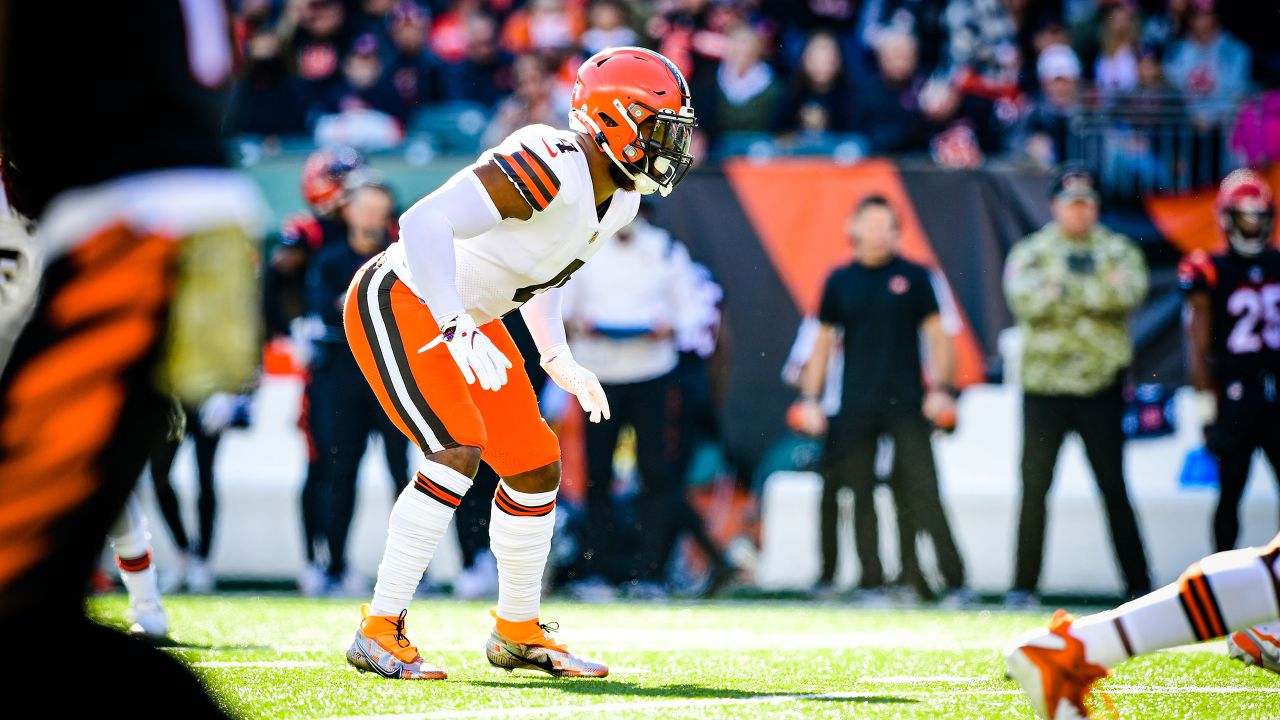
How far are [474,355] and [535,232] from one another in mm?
623

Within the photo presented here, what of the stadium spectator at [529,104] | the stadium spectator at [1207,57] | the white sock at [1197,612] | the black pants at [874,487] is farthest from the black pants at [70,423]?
the stadium spectator at [1207,57]

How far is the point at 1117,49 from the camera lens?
10922 millimetres

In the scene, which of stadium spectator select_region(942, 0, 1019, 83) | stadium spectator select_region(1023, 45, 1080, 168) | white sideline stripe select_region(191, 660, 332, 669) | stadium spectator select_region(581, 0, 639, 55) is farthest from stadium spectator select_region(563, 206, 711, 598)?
white sideline stripe select_region(191, 660, 332, 669)

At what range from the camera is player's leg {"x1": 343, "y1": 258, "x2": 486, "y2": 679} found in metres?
4.44

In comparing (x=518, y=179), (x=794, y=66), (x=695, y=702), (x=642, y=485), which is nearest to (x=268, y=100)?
(x=794, y=66)

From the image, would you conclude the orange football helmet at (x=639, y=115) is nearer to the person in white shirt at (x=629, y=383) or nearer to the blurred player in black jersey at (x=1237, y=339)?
the person in white shirt at (x=629, y=383)

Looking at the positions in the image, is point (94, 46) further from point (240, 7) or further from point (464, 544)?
point (240, 7)

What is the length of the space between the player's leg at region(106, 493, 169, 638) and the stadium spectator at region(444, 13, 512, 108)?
5730mm

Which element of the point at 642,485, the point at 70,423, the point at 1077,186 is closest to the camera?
the point at 70,423

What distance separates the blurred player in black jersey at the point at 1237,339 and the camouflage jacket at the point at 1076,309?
0.34 meters

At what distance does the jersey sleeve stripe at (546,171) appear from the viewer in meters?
4.35

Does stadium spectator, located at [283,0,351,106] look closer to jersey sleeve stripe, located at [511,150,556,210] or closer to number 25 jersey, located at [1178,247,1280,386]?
number 25 jersey, located at [1178,247,1280,386]

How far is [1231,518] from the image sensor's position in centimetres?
795

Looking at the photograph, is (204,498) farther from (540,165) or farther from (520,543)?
(540,165)
